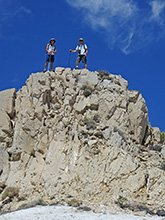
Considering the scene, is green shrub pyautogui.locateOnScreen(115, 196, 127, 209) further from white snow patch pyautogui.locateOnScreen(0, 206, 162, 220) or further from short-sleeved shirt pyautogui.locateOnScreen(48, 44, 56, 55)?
short-sleeved shirt pyautogui.locateOnScreen(48, 44, 56, 55)

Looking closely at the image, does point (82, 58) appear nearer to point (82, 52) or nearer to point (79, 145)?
point (82, 52)

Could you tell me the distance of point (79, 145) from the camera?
846 inches

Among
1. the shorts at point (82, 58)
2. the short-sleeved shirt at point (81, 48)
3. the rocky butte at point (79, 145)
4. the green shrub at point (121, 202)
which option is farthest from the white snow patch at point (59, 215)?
the short-sleeved shirt at point (81, 48)

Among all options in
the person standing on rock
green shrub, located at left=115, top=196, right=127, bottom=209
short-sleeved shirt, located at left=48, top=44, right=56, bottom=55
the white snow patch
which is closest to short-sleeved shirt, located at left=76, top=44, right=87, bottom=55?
the person standing on rock

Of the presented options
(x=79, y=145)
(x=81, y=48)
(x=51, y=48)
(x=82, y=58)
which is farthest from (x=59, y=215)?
(x=81, y=48)

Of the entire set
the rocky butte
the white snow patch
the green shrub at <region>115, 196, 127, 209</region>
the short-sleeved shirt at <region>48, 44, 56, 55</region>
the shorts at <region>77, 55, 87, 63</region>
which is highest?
the short-sleeved shirt at <region>48, 44, 56, 55</region>

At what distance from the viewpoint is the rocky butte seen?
19906 millimetres

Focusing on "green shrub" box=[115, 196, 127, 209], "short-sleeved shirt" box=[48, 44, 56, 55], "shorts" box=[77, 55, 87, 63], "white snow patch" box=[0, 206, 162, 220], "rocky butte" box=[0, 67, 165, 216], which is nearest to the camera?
"white snow patch" box=[0, 206, 162, 220]

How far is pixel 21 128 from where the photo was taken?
910 inches

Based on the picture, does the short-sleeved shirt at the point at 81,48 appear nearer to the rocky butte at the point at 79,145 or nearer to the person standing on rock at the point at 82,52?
the person standing on rock at the point at 82,52

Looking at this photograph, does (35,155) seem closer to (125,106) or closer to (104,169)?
(104,169)

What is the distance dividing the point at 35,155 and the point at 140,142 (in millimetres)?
5789

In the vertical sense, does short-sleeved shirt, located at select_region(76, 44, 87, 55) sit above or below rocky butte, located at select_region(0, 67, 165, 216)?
above

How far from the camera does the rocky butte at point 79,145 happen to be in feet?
65.3
